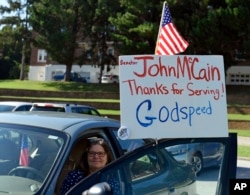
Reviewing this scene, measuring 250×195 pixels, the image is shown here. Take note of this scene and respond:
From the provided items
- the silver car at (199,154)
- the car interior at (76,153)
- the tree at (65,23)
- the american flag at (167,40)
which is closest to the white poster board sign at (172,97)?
the silver car at (199,154)

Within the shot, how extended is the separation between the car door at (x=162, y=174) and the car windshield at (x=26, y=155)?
751 millimetres

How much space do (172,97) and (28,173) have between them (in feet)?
4.36

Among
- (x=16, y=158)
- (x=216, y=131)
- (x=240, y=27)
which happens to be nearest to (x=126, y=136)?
(x=216, y=131)

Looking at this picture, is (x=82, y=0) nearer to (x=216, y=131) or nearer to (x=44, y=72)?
(x=44, y=72)

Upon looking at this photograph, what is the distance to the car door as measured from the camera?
119 inches

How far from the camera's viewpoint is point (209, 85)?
357cm

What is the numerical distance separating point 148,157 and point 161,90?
560 mm

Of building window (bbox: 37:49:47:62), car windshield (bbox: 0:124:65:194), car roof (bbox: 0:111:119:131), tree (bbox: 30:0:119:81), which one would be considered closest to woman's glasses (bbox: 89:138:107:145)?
car roof (bbox: 0:111:119:131)

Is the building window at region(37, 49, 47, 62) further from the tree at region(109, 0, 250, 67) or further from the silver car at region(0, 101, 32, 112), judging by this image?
the silver car at region(0, 101, 32, 112)

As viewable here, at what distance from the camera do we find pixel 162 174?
336cm

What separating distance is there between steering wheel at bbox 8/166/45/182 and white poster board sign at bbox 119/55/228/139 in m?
0.81

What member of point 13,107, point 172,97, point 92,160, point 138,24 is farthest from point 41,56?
point 172,97

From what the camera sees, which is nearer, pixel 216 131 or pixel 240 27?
pixel 216 131

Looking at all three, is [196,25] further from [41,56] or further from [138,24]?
[41,56]
